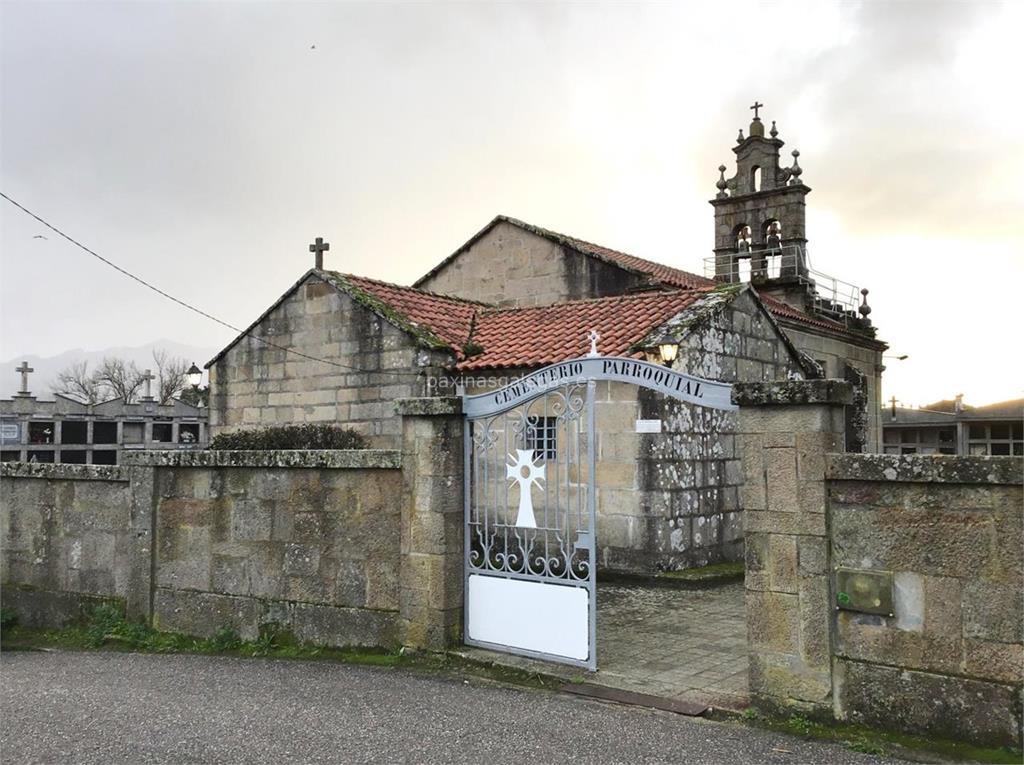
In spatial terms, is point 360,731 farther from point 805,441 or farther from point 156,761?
point 805,441

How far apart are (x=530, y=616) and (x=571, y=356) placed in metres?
5.05

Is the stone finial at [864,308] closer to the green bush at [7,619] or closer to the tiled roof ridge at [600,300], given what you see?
the tiled roof ridge at [600,300]

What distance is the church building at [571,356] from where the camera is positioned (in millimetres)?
10461

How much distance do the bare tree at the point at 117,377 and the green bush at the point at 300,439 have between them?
161 ft

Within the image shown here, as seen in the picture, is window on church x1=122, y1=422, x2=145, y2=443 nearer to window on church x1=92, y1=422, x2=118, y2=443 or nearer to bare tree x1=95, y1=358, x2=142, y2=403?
window on church x1=92, y1=422, x2=118, y2=443

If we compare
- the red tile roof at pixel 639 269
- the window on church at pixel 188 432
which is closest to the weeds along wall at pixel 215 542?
the red tile roof at pixel 639 269

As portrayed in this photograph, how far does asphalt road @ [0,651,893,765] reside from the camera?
4.67 m

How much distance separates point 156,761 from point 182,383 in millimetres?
54260

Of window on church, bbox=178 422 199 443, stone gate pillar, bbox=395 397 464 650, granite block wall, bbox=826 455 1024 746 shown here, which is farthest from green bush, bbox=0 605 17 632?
window on church, bbox=178 422 199 443

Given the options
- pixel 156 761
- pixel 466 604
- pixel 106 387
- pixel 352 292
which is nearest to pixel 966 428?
pixel 352 292

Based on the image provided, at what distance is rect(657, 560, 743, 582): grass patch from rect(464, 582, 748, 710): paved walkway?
0.22 metres

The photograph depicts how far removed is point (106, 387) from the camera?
61406mm

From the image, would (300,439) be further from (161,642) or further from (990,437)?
(990,437)

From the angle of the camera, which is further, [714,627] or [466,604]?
[714,627]
